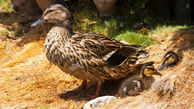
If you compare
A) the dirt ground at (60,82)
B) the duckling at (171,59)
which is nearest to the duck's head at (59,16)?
the dirt ground at (60,82)

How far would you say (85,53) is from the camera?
5125 mm

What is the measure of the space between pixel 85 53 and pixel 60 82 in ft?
4.57

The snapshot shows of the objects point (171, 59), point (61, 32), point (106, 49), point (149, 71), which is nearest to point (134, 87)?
point (149, 71)

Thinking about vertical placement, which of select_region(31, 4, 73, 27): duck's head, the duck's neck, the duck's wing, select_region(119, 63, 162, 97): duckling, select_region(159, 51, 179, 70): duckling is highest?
select_region(31, 4, 73, 27): duck's head

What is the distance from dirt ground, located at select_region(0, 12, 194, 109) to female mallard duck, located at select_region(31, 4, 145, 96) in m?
0.52

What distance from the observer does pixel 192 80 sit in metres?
4.01

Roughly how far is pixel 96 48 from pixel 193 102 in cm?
219

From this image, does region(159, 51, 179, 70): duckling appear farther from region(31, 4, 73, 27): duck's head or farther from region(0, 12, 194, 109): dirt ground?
region(31, 4, 73, 27): duck's head

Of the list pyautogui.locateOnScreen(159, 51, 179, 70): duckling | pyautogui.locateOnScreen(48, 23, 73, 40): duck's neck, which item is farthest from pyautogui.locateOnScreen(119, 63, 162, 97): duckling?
pyautogui.locateOnScreen(48, 23, 73, 40): duck's neck

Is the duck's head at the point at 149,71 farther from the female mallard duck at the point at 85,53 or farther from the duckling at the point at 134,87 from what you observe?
the female mallard duck at the point at 85,53

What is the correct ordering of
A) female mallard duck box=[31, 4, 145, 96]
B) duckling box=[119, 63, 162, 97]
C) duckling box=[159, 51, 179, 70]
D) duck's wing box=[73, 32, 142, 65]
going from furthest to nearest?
duck's wing box=[73, 32, 142, 65]
female mallard duck box=[31, 4, 145, 96]
duckling box=[159, 51, 179, 70]
duckling box=[119, 63, 162, 97]

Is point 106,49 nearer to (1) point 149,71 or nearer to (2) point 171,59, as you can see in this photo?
(1) point 149,71

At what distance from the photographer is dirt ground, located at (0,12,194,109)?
3951 mm

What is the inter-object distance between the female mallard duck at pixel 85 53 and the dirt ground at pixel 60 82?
0.52 metres
